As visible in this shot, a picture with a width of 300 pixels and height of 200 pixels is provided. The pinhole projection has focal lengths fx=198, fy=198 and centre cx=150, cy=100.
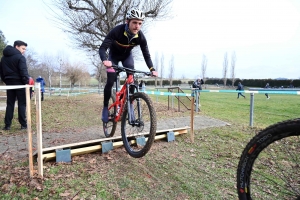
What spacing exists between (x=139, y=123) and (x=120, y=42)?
155cm

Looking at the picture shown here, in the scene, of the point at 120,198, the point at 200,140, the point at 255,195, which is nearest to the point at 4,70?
the point at 120,198

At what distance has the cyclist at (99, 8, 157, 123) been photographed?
3297 millimetres

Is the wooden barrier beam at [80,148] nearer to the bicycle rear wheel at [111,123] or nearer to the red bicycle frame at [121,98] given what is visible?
the bicycle rear wheel at [111,123]

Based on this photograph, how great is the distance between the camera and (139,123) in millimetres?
3328

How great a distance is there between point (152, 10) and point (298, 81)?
45.5 metres

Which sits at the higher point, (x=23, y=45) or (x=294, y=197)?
(x=23, y=45)

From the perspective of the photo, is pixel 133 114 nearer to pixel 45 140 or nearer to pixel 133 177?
pixel 133 177

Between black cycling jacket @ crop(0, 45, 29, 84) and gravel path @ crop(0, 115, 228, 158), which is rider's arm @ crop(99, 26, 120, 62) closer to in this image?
gravel path @ crop(0, 115, 228, 158)

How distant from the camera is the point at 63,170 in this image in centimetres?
301

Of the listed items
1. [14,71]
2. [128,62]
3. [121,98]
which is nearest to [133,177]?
[121,98]

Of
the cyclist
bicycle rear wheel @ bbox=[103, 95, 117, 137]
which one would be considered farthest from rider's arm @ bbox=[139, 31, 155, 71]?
bicycle rear wheel @ bbox=[103, 95, 117, 137]

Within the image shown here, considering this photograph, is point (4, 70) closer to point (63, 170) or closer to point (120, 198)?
point (63, 170)

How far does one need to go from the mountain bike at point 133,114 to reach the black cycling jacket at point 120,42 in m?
0.42

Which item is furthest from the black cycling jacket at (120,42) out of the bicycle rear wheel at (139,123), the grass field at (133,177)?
the grass field at (133,177)
